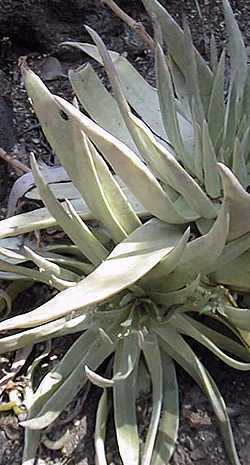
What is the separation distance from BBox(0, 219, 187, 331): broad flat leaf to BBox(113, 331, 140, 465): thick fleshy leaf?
135mm

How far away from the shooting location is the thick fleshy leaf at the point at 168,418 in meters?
1.12

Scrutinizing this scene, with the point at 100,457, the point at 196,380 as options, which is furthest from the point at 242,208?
the point at 100,457

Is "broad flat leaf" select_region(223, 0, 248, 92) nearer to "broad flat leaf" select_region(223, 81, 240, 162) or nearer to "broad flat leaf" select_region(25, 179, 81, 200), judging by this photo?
"broad flat leaf" select_region(223, 81, 240, 162)

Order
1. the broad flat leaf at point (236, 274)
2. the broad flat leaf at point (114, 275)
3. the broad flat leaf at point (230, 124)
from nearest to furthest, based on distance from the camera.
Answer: the broad flat leaf at point (114, 275) < the broad flat leaf at point (236, 274) < the broad flat leaf at point (230, 124)

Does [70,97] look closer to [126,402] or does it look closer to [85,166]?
[85,166]

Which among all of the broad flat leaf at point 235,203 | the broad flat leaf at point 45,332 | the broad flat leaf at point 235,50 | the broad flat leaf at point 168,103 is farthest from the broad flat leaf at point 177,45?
the broad flat leaf at point 45,332

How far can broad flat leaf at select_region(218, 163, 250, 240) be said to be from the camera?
96 cm

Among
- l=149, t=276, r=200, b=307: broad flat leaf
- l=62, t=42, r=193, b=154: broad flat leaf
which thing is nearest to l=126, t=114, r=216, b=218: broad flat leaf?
l=149, t=276, r=200, b=307: broad flat leaf

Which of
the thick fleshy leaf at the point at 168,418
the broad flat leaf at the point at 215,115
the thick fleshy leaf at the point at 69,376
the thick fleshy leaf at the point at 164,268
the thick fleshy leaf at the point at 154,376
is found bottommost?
the thick fleshy leaf at the point at 168,418

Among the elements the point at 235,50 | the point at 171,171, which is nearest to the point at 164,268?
the point at 171,171

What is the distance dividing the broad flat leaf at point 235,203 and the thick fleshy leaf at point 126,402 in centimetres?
23

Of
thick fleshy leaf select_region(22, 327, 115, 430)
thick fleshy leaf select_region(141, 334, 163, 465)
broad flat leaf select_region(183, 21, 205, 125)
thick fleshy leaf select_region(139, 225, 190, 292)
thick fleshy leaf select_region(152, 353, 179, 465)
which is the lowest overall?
thick fleshy leaf select_region(152, 353, 179, 465)

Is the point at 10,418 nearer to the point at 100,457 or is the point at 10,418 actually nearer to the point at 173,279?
the point at 100,457

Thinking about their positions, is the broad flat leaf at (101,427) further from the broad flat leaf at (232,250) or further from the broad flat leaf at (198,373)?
the broad flat leaf at (232,250)
